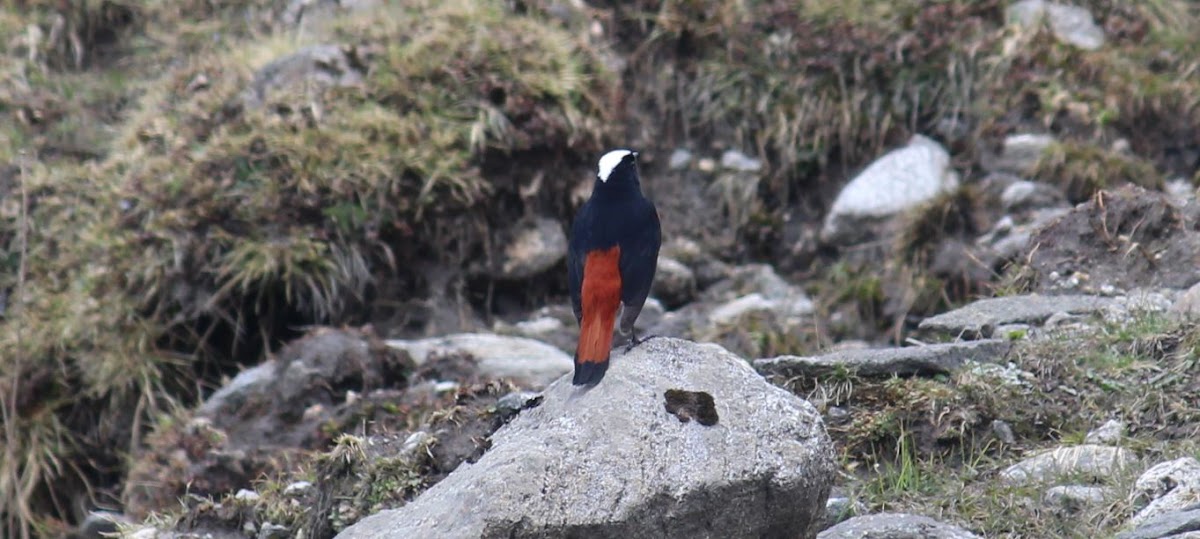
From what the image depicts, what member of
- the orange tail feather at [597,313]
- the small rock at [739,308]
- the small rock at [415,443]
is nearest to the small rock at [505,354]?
the small rock at [739,308]

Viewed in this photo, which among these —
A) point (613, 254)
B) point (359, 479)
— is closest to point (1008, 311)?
point (613, 254)

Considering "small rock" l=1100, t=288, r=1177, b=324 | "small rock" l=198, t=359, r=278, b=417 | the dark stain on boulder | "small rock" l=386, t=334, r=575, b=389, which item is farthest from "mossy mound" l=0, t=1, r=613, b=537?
the dark stain on boulder

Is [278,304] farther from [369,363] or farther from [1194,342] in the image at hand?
[1194,342]

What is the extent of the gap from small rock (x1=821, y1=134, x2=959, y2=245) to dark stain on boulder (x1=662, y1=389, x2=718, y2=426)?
4077 mm

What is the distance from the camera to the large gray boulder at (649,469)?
11.2 ft

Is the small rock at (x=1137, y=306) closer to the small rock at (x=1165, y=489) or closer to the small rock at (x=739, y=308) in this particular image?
the small rock at (x=1165, y=489)

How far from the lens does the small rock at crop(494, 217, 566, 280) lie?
7523 mm

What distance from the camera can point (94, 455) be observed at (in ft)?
23.4

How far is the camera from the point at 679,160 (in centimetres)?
824

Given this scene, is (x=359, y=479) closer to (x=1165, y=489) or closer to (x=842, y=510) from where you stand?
(x=842, y=510)

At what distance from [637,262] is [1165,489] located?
153 cm

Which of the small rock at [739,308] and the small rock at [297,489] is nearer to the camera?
the small rock at [297,489]

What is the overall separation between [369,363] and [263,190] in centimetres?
126

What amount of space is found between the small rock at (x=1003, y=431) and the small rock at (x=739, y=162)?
341cm
